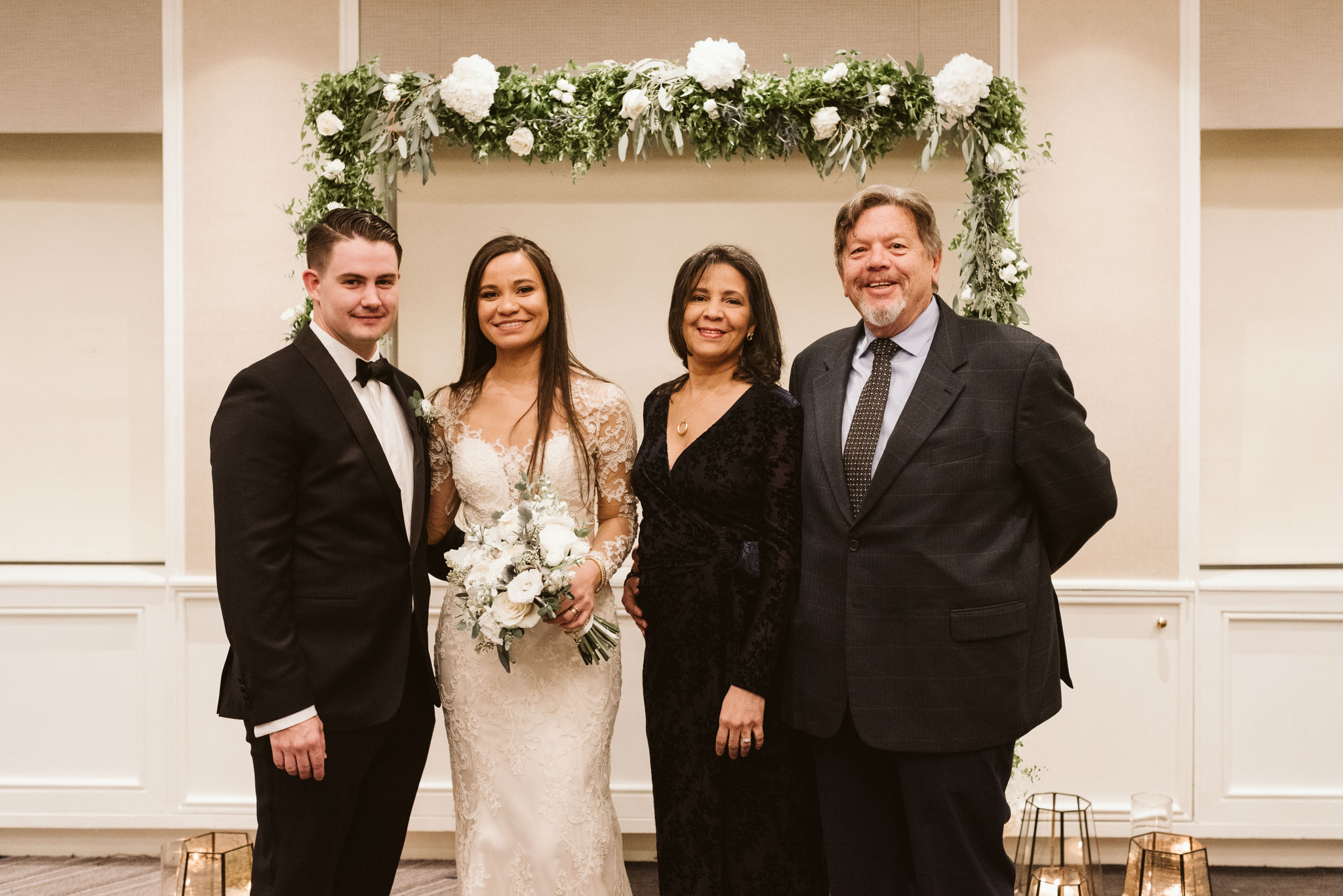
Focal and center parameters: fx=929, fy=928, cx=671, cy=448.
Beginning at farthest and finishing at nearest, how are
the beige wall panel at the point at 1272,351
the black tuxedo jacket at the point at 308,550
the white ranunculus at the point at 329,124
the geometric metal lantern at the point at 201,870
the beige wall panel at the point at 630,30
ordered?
the beige wall panel at the point at 1272,351 < the beige wall panel at the point at 630,30 < the white ranunculus at the point at 329,124 < the geometric metal lantern at the point at 201,870 < the black tuxedo jacket at the point at 308,550

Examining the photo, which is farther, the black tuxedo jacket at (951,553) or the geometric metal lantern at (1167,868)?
the geometric metal lantern at (1167,868)

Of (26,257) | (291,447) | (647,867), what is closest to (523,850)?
(291,447)

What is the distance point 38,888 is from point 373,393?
2826 millimetres

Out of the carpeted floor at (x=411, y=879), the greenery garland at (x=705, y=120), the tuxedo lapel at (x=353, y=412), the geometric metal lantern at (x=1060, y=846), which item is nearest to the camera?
the tuxedo lapel at (x=353, y=412)

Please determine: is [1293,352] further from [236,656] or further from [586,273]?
[236,656]

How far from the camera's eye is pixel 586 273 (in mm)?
4098

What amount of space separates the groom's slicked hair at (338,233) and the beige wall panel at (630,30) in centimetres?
174

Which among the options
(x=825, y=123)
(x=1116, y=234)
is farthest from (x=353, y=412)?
(x=1116, y=234)

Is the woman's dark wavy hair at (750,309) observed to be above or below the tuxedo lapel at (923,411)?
above

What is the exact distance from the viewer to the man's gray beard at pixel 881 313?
233 centimetres

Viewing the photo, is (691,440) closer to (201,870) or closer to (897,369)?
(897,369)

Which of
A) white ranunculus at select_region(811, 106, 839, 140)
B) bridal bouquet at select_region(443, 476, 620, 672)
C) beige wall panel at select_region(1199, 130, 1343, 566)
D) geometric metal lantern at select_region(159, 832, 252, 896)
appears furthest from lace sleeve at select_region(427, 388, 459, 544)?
beige wall panel at select_region(1199, 130, 1343, 566)

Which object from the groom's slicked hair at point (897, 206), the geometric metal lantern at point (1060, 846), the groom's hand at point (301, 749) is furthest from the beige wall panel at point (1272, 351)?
the groom's hand at point (301, 749)

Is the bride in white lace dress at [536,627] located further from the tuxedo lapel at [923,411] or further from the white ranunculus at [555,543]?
the tuxedo lapel at [923,411]
